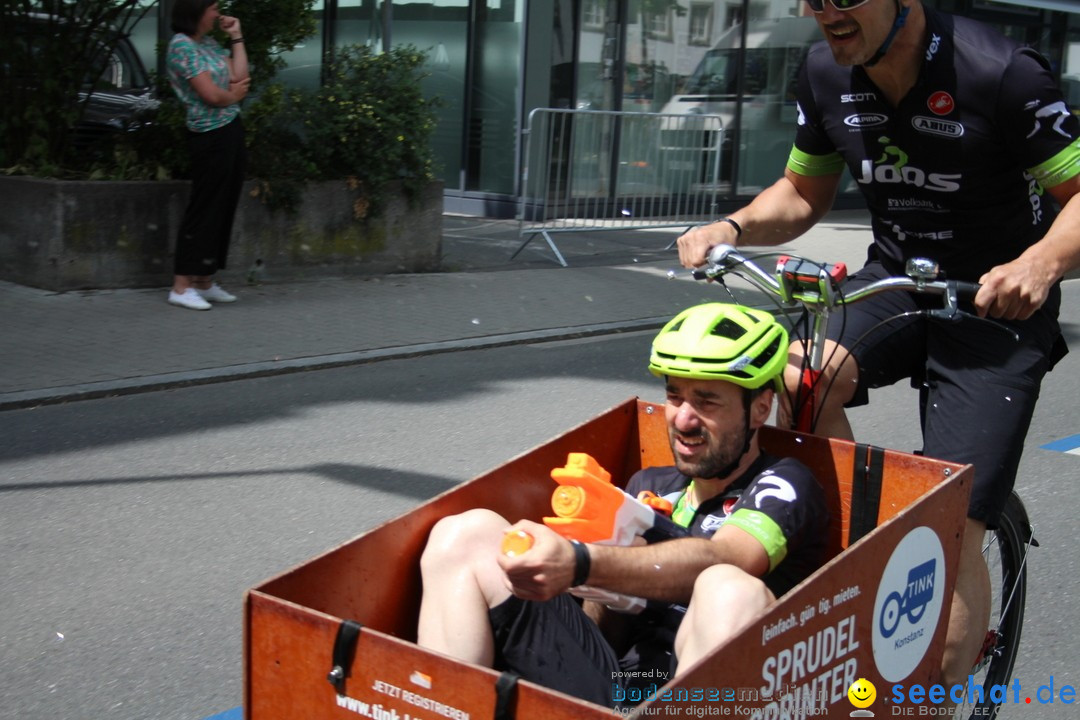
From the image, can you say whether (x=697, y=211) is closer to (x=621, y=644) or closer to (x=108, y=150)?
(x=108, y=150)

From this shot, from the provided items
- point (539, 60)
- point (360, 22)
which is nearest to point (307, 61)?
point (360, 22)

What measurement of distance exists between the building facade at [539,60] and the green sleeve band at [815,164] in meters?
11.3

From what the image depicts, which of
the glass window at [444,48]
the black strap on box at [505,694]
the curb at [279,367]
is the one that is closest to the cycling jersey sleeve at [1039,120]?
the black strap on box at [505,694]

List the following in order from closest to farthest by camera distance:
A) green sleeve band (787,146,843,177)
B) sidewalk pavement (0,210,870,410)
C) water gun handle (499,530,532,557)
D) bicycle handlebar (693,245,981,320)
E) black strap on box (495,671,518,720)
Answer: black strap on box (495,671,518,720) → water gun handle (499,530,532,557) → bicycle handlebar (693,245,981,320) → green sleeve band (787,146,843,177) → sidewalk pavement (0,210,870,410)

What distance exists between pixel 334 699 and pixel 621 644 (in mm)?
867

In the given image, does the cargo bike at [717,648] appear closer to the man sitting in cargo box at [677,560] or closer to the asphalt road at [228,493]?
the man sitting in cargo box at [677,560]

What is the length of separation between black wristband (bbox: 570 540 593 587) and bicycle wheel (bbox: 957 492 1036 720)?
1437 mm

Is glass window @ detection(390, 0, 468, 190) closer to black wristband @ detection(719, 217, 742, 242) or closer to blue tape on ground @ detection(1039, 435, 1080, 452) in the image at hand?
blue tape on ground @ detection(1039, 435, 1080, 452)

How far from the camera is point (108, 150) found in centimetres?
980

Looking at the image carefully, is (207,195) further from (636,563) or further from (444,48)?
(636,563)

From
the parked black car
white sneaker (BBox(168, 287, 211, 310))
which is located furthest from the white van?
white sneaker (BBox(168, 287, 211, 310))

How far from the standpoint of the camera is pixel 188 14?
28.9 ft

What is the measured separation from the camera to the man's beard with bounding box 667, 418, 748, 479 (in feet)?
9.85

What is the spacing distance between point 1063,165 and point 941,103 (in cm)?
31
